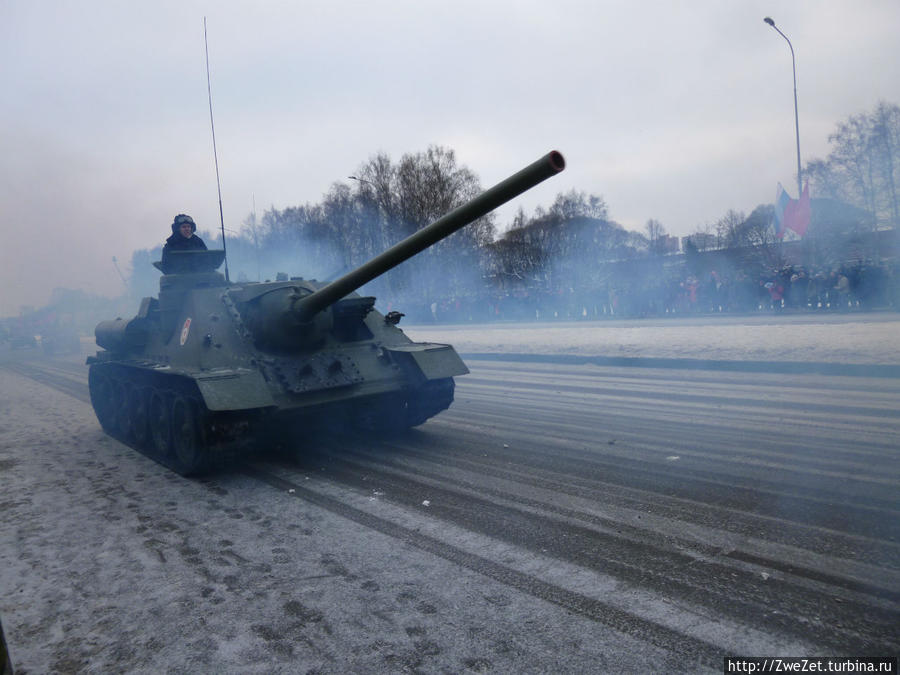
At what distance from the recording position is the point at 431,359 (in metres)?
8.00

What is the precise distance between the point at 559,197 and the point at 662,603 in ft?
190

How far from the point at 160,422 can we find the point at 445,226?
14.0ft

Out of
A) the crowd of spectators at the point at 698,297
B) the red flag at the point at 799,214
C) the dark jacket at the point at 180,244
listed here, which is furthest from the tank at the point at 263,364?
the crowd of spectators at the point at 698,297

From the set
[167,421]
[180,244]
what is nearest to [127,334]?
[180,244]

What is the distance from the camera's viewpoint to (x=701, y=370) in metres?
13.3

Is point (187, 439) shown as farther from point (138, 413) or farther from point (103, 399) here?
point (103, 399)

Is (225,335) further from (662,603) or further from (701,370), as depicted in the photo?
(701,370)

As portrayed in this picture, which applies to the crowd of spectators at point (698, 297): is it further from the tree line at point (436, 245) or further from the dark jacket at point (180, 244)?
the dark jacket at point (180, 244)

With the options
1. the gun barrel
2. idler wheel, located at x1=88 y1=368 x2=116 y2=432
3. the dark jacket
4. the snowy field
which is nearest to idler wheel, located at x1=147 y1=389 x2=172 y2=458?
the gun barrel

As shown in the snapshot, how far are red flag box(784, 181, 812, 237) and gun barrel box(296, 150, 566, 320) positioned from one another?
686 inches

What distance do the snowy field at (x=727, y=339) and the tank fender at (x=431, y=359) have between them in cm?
741

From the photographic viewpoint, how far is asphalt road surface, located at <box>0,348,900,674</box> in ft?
11.0

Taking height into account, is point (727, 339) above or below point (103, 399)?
below

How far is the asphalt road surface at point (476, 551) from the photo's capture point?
3338 millimetres
